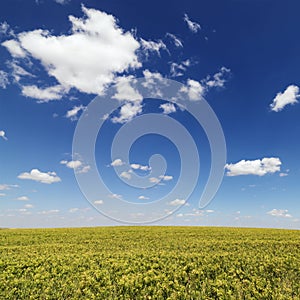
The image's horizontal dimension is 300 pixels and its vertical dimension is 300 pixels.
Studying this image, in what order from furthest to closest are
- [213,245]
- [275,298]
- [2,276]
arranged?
[213,245] < [2,276] < [275,298]

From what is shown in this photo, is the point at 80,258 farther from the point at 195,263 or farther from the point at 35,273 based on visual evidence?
the point at 195,263

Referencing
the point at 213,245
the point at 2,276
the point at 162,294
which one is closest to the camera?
the point at 162,294

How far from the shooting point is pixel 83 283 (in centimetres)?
835

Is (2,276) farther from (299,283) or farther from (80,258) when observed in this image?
(299,283)

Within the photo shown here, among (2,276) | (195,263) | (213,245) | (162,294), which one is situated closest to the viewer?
(162,294)

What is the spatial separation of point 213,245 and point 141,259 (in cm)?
728

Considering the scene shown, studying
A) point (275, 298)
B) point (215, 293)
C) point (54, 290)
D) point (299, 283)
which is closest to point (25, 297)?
point (54, 290)

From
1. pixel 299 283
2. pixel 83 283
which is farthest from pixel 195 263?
pixel 83 283

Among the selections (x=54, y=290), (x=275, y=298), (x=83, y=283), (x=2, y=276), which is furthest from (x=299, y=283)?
(x=2, y=276)

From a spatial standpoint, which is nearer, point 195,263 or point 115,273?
point 115,273

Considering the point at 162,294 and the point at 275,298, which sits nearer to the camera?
the point at 275,298

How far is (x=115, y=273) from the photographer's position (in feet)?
30.8

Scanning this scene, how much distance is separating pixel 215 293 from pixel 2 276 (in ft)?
22.8

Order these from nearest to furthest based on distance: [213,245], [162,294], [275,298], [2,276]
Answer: [275,298]
[162,294]
[2,276]
[213,245]
